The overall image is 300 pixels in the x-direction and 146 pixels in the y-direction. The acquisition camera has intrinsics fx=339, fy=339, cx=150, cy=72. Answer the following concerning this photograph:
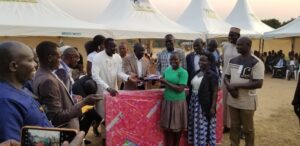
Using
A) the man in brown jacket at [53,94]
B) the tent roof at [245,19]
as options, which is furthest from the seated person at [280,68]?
the man in brown jacket at [53,94]

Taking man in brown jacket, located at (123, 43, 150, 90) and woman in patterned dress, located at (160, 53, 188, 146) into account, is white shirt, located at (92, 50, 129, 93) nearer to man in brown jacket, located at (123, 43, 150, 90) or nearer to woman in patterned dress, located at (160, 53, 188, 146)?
man in brown jacket, located at (123, 43, 150, 90)

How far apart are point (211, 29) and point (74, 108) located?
1627 cm

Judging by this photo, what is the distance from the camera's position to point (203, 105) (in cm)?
456

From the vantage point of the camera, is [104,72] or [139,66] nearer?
[104,72]

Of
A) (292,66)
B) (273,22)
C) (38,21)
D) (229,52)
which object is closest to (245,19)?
(292,66)

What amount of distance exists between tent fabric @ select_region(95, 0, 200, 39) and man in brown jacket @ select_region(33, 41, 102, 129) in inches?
327

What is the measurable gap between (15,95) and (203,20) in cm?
1818

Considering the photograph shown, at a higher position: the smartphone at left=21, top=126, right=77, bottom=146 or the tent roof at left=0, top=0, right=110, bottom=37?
the tent roof at left=0, top=0, right=110, bottom=37

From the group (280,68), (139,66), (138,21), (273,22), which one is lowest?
(280,68)

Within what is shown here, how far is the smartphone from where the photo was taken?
143 centimetres

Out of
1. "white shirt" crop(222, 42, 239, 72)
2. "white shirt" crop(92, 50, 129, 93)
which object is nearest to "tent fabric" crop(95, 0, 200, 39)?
"white shirt" crop(222, 42, 239, 72)

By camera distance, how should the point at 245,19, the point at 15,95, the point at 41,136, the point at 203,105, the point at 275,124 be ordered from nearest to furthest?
the point at 41,136 → the point at 15,95 → the point at 203,105 → the point at 275,124 → the point at 245,19

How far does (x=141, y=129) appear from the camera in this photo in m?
4.57

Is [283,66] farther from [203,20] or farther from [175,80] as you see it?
[175,80]
